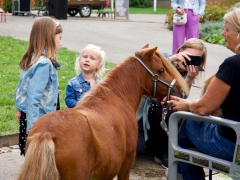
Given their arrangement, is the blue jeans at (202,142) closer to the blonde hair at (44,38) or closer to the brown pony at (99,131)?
the brown pony at (99,131)

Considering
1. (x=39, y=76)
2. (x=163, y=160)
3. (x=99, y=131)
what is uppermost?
(x=39, y=76)

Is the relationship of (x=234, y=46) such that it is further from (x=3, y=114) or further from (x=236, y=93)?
(x=3, y=114)

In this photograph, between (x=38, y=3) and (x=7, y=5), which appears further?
(x=38, y=3)

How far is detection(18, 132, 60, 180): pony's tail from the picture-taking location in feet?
10.0

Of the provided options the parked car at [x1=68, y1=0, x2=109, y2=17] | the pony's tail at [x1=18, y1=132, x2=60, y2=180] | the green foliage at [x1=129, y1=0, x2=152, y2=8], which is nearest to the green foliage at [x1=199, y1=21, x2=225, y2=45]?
the parked car at [x1=68, y1=0, x2=109, y2=17]

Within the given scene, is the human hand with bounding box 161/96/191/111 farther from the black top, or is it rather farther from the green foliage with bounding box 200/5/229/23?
the green foliage with bounding box 200/5/229/23

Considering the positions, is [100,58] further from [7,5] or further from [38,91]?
[7,5]

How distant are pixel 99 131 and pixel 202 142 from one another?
915mm

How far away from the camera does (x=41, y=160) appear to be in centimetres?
306

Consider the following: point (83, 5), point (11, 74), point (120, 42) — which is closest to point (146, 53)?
point (11, 74)

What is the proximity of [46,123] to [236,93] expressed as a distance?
1.44m

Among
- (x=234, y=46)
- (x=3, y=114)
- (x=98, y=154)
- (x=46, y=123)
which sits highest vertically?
A: (x=234, y=46)

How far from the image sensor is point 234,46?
381 centimetres

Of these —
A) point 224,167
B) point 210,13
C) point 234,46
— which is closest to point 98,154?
point 224,167
